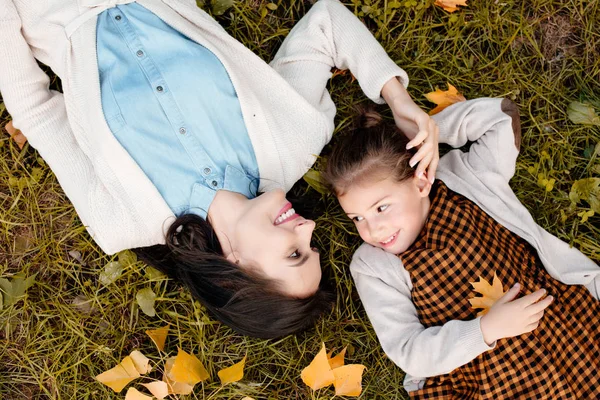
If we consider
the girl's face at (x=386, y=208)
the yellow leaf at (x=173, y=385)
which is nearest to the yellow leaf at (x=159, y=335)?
the yellow leaf at (x=173, y=385)

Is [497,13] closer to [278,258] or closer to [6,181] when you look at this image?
[278,258]

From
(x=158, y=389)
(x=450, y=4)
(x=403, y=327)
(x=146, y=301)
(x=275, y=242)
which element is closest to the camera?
(x=275, y=242)

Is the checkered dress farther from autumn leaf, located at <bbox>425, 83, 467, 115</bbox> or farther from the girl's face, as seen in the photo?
autumn leaf, located at <bbox>425, 83, 467, 115</bbox>

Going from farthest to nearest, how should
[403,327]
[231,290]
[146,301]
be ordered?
[146,301] → [403,327] → [231,290]

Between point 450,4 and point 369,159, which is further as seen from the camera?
point 450,4

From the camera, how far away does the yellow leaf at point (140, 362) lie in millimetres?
2449

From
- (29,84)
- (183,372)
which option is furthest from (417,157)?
(29,84)

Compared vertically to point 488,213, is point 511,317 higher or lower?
lower

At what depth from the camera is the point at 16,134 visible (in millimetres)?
2578

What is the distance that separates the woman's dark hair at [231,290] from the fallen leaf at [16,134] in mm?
836

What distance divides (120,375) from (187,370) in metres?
0.28

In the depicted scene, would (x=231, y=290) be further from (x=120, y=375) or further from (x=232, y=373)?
(x=120, y=375)

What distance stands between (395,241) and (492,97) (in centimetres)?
84

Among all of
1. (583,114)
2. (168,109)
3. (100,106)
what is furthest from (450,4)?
(100,106)
